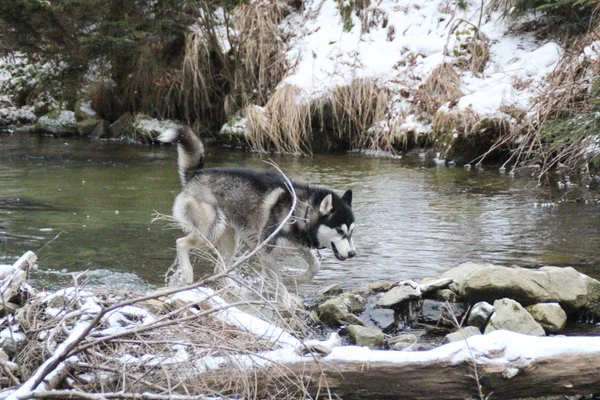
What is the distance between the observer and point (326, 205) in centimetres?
634

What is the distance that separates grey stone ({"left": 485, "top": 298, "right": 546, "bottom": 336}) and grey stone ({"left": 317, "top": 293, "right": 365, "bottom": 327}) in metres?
1.02

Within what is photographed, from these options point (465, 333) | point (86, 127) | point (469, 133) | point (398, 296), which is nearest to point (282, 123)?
point (469, 133)

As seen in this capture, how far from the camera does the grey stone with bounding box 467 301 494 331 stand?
5305 millimetres

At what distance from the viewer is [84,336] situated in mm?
3469

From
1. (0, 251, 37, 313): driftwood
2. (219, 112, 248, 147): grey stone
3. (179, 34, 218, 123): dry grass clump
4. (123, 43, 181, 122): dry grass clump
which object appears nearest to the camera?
(0, 251, 37, 313): driftwood

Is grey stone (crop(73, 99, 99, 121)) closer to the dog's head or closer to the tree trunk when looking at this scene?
the dog's head

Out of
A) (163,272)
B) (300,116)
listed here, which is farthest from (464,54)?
(163,272)

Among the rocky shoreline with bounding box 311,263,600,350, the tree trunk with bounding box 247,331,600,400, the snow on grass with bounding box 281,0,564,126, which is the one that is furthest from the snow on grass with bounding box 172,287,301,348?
the snow on grass with bounding box 281,0,564,126

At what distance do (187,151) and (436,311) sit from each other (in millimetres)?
2631

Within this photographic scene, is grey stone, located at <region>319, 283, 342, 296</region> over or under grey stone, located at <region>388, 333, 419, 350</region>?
over

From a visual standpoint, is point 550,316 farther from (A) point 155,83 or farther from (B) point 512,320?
(A) point 155,83

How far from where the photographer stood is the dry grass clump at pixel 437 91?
49.1 ft

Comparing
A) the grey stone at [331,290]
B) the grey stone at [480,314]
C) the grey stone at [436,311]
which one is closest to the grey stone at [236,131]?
the grey stone at [331,290]

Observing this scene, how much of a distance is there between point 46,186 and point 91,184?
0.65m
